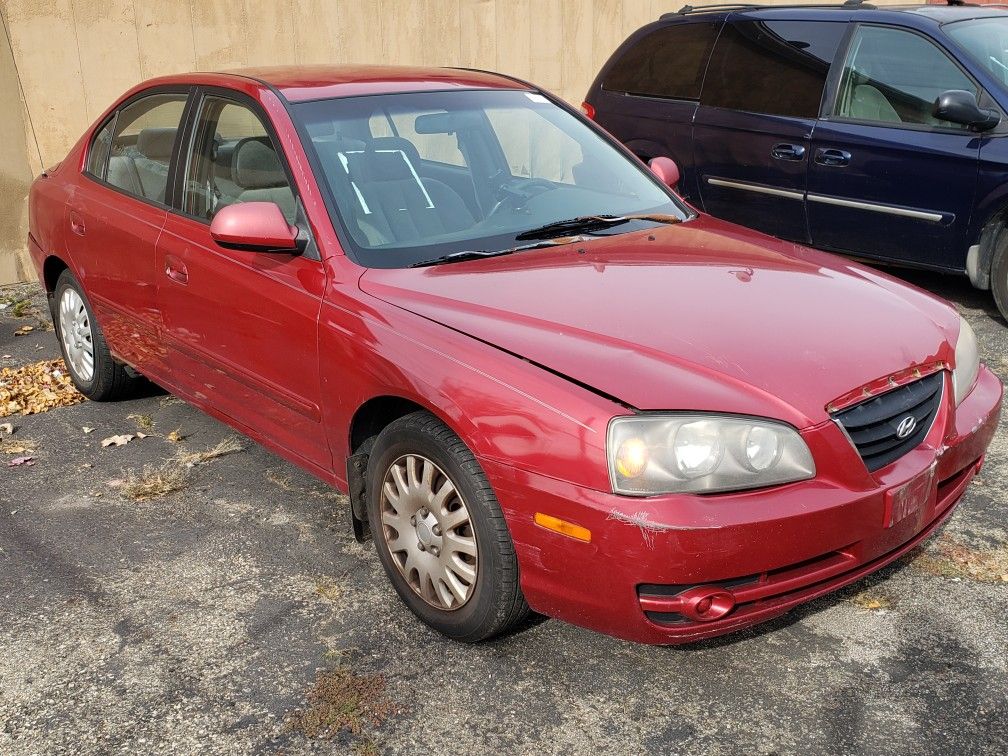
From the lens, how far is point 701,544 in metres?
2.62

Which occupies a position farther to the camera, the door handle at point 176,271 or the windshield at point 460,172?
the door handle at point 176,271

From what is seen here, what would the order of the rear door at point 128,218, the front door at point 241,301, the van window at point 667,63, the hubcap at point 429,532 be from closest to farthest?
the hubcap at point 429,532 < the front door at point 241,301 < the rear door at point 128,218 < the van window at point 667,63

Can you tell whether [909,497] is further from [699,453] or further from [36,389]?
[36,389]

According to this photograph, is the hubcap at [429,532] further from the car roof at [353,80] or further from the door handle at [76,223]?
the door handle at [76,223]

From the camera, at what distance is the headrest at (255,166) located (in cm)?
386

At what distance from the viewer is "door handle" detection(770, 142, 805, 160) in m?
6.98

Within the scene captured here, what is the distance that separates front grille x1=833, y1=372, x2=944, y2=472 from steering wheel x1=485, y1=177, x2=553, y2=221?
59.7 inches

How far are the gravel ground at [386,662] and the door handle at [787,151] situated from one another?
335 cm

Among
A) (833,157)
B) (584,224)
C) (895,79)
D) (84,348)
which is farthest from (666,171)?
(84,348)

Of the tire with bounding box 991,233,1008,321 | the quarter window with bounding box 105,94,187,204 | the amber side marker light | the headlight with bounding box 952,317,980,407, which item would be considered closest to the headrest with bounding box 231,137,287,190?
the quarter window with bounding box 105,94,187,204

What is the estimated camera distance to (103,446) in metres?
4.93

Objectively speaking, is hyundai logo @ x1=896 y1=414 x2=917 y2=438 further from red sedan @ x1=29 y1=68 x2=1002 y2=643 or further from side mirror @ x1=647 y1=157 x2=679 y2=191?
side mirror @ x1=647 y1=157 x2=679 y2=191

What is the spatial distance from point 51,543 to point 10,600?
1.40 ft

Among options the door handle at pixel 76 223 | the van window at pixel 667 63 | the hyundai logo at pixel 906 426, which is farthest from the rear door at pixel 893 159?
the door handle at pixel 76 223
